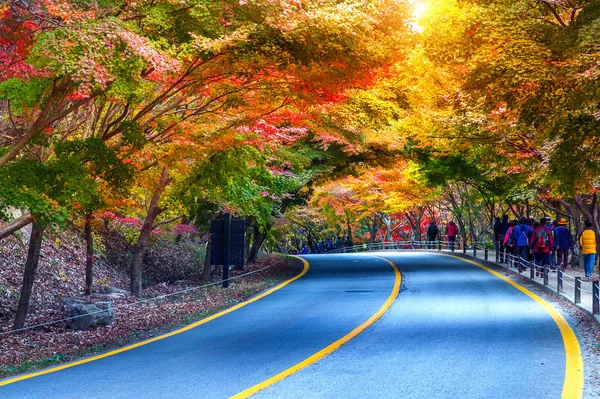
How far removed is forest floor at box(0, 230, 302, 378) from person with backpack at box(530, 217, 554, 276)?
8.67m

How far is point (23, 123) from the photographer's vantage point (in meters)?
16.5

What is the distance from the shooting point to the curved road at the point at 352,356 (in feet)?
27.9

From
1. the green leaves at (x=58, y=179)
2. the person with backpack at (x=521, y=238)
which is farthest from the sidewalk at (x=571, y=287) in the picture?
the green leaves at (x=58, y=179)

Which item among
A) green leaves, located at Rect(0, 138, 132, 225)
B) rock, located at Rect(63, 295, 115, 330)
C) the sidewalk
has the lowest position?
rock, located at Rect(63, 295, 115, 330)

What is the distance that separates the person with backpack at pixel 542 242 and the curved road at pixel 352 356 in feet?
16.0

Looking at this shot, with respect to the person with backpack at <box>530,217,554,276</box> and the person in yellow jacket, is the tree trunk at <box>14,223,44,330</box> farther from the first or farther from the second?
the person in yellow jacket

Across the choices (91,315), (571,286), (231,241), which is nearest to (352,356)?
(91,315)

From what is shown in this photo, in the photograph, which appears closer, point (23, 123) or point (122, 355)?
point (122, 355)

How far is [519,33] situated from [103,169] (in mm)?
7677

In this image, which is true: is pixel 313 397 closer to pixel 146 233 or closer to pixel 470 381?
pixel 470 381

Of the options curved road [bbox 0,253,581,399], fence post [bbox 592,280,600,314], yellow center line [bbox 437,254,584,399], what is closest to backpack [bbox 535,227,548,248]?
curved road [bbox 0,253,581,399]

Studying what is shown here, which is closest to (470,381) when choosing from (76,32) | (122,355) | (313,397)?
(313,397)

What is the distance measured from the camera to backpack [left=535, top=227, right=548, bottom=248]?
75.8ft

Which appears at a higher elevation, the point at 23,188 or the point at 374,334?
the point at 23,188
